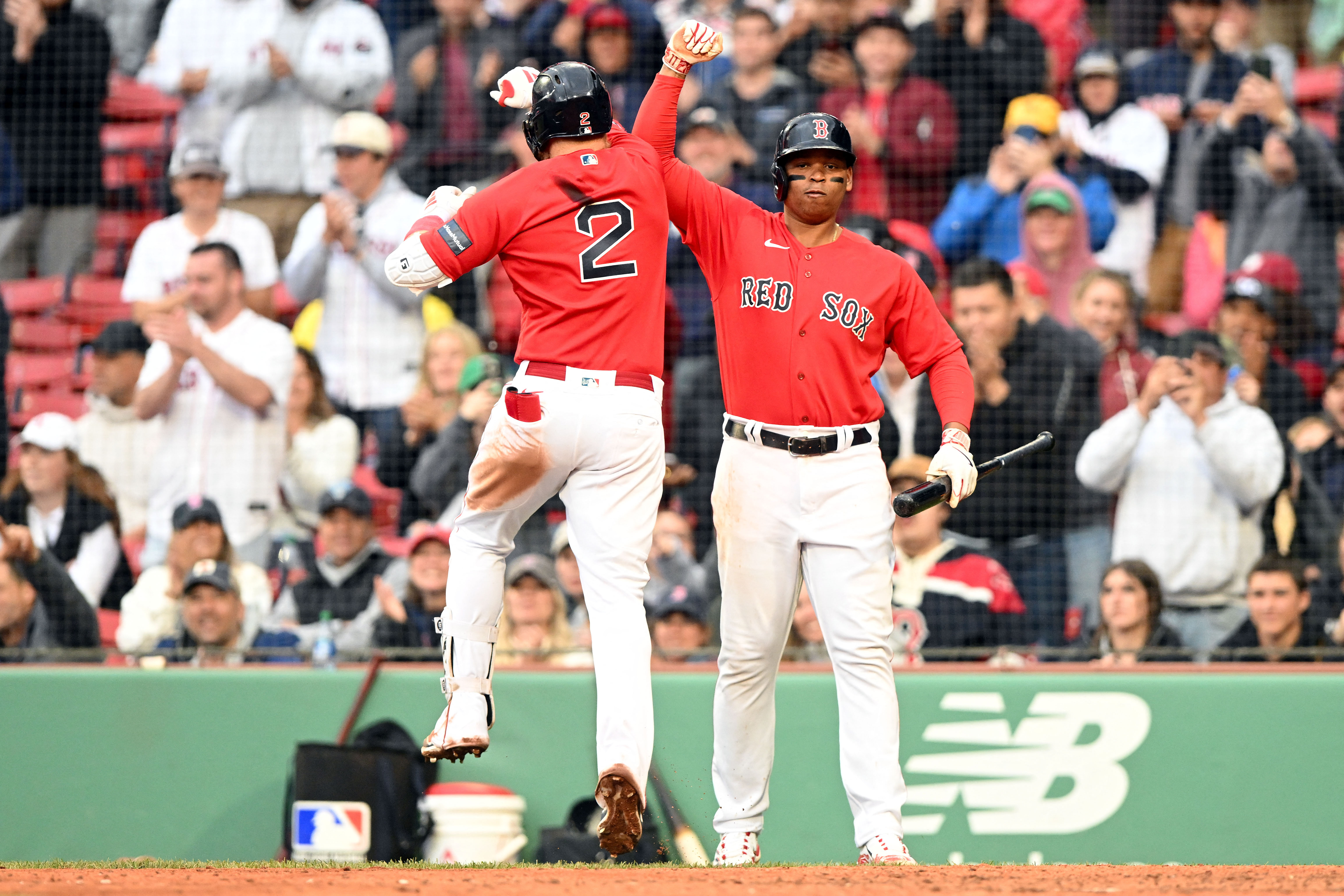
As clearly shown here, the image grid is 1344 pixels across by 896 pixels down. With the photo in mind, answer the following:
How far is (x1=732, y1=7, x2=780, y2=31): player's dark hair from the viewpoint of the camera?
921 cm

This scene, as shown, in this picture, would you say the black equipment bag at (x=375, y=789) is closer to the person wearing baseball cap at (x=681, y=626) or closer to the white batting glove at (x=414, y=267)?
the person wearing baseball cap at (x=681, y=626)

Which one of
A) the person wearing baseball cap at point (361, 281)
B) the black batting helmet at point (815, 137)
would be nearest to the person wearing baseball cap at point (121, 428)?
the person wearing baseball cap at point (361, 281)

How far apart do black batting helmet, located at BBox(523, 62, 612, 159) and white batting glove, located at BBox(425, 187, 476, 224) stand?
0.28 metres

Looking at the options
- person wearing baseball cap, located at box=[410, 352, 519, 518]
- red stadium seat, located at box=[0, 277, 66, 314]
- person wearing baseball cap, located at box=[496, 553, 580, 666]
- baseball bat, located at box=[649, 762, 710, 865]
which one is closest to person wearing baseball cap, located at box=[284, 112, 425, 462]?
person wearing baseball cap, located at box=[410, 352, 519, 518]

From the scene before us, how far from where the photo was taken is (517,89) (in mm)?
4688

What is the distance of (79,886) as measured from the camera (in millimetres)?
3844

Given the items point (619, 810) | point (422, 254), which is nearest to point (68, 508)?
point (422, 254)

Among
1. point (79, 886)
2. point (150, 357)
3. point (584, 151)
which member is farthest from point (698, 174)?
point (150, 357)

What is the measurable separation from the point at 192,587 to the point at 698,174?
344 centimetres

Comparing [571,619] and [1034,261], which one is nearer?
[571,619]

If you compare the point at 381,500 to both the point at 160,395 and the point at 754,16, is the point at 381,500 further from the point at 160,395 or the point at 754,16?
the point at 754,16

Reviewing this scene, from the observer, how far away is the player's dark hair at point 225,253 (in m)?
8.61

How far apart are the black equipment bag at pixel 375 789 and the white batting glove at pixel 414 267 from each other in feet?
7.93

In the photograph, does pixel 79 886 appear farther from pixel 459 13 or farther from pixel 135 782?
pixel 459 13
